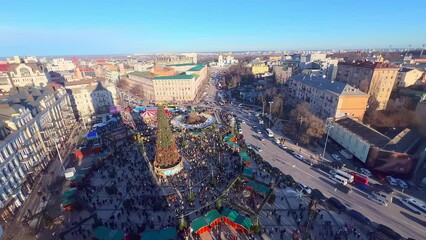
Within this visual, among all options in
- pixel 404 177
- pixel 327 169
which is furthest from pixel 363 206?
pixel 404 177

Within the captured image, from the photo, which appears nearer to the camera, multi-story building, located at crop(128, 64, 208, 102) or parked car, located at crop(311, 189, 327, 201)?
parked car, located at crop(311, 189, 327, 201)

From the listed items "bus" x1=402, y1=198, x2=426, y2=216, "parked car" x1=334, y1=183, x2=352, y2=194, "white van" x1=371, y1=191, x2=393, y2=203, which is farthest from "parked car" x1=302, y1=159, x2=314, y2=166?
"bus" x1=402, y1=198, x2=426, y2=216

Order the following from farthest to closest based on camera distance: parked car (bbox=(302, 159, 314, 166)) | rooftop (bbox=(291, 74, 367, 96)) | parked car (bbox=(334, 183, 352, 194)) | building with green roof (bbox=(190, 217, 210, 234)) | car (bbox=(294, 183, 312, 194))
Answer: rooftop (bbox=(291, 74, 367, 96)), parked car (bbox=(302, 159, 314, 166)), parked car (bbox=(334, 183, 352, 194)), car (bbox=(294, 183, 312, 194)), building with green roof (bbox=(190, 217, 210, 234))

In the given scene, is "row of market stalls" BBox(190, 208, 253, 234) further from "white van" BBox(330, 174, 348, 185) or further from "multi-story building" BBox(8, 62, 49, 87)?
"multi-story building" BBox(8, 62, 49, 87)

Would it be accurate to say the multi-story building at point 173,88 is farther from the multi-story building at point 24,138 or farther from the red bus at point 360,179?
the red bus at point 360,179

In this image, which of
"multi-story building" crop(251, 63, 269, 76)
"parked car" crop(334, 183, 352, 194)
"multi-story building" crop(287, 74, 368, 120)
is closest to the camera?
"parked car" crop(334, 183, 352, 194)

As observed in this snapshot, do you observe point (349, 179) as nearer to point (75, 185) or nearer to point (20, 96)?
point (75, 185)
